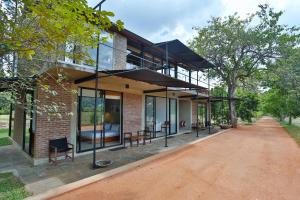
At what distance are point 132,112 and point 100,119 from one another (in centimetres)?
210

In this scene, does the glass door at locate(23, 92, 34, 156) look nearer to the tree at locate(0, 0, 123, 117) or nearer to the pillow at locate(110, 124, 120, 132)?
the pillow at locate(110, 124, 120, 132)

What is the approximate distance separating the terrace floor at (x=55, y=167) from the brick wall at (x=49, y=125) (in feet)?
2.06

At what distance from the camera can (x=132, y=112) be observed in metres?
10.1

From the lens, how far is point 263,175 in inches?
214

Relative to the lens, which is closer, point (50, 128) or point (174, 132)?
point (50, 128)

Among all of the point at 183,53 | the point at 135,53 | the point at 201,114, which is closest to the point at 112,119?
the point at 135,53

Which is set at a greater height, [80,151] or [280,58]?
[280,58]

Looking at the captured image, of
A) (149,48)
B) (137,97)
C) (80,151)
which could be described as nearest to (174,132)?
(137,97)

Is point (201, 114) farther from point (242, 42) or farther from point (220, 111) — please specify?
point (242, 42)

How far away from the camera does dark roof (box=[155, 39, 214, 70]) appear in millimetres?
10533

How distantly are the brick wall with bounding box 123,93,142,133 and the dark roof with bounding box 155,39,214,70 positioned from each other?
10.4 ft

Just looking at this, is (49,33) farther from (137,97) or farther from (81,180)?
(137,97)

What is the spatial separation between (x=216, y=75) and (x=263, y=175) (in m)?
16.3

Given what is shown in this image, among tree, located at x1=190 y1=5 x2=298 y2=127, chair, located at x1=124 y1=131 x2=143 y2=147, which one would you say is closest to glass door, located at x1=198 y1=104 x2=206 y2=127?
tree, located at x1=190 y1=5 x2=298 y2=127
